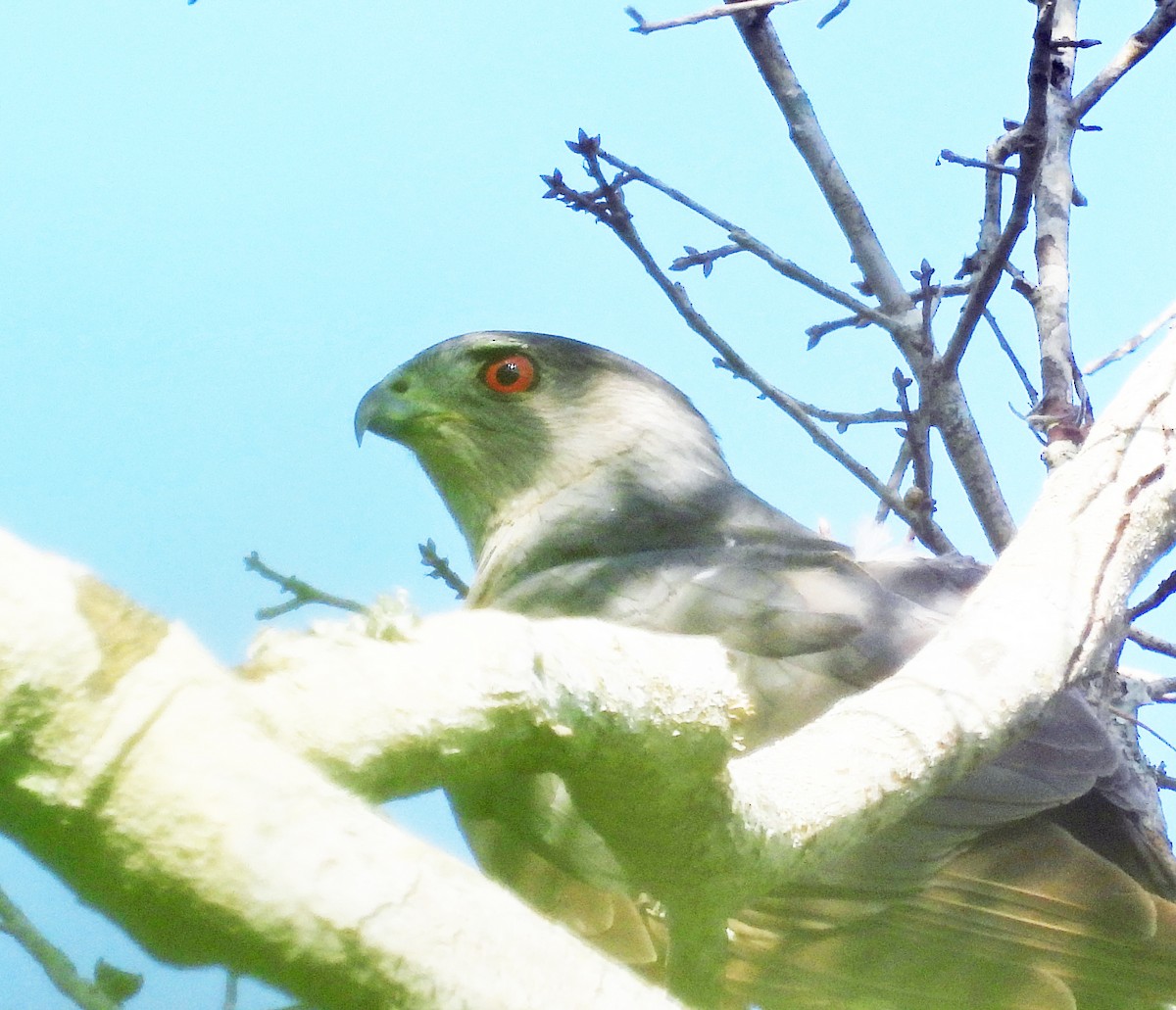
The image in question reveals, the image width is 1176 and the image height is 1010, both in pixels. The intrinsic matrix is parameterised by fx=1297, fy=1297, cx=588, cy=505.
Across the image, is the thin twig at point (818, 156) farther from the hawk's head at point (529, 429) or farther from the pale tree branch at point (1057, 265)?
the hawk's head at point (529, 429)

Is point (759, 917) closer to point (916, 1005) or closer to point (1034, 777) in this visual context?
point (916, 1005)

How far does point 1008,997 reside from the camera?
3482mm

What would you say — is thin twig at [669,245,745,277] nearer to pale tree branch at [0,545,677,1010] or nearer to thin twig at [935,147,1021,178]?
thin twig at [935,147,1021,178]

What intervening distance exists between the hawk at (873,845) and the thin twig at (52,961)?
71cm

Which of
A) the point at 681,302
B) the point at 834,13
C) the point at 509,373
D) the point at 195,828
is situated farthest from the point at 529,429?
the point at 195,828

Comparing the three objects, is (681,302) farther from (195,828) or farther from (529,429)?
(195,828)

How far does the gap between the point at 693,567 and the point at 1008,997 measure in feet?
5.21

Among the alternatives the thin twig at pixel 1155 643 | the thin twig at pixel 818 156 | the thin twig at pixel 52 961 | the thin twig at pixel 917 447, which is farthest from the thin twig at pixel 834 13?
the thin twig at pixel 52 961

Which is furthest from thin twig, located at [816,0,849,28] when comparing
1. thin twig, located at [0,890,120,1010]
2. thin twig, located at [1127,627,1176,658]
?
thin twig, located at [0,890,120,1010]

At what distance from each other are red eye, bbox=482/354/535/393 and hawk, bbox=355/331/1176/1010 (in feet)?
3.09

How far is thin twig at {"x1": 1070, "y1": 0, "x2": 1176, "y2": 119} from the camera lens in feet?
16.5

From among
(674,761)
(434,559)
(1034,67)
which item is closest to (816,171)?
(1034,67)

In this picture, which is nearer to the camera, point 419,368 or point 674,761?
point 674,761

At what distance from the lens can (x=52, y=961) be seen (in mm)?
2145
